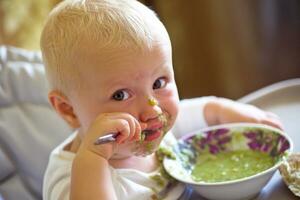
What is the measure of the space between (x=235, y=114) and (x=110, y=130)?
0.33 meters

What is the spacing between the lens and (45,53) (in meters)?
0.79

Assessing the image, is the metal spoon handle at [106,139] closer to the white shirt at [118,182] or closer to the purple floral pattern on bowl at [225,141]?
the white shirt at [118,182]

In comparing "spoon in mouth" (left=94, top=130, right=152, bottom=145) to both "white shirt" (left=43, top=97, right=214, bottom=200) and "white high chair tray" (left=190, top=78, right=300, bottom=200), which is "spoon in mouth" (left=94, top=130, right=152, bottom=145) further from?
"white high chair tray" (left=190, top=78, right=300, bottom=200)

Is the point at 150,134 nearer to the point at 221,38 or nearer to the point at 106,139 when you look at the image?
the point at 106,139

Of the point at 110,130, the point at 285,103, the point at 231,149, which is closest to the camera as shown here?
the point at 110,130

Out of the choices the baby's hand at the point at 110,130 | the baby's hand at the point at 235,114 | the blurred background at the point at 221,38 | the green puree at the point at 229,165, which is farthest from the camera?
the blurred background at the point at 221,38

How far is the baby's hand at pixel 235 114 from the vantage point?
94 centimetres

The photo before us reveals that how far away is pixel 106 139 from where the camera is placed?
28.3 inches

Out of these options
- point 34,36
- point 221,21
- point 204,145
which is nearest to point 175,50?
point 221,21

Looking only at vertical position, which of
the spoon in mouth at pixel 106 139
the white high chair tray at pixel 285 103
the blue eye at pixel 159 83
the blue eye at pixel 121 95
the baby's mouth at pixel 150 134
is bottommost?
the white high chair tray at pixel 285 103

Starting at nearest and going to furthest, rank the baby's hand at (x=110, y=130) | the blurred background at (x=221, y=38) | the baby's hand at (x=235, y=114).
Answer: the baby's hand at (x=110, y=130)
the baby's hand at (x=235, y=114)
the blurred background at (x=221, y=38)

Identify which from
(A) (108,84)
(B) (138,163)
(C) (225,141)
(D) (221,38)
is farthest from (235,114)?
(D) (221,38)

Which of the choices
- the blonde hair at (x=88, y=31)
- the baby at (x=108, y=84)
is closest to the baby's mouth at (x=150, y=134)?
the baby at (x=108, y=84)

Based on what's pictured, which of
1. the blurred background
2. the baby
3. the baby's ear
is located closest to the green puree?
the baby
